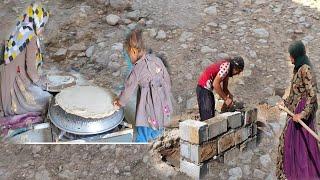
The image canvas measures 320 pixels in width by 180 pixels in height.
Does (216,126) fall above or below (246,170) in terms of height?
above

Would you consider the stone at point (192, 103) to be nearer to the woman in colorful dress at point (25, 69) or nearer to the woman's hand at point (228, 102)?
the woman's hand at point (228, 102)

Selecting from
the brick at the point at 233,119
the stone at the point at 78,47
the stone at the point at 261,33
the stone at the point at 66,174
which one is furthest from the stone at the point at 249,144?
the stone at the point at 78,47

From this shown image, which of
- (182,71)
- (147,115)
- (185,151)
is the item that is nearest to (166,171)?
(185,151)

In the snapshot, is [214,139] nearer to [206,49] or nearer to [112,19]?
[206,49]

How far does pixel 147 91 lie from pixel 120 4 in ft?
2.92

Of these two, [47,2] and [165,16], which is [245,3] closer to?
[165,16]

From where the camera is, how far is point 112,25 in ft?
9.23

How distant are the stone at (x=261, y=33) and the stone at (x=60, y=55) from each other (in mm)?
1011

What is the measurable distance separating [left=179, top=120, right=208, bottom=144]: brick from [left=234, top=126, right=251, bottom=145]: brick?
22cm

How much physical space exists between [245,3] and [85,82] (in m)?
1.07

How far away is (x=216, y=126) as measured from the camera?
96.0 inches

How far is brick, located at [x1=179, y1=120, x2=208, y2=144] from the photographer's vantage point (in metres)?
2.37

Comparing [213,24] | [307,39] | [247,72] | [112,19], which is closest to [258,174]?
[247,72]

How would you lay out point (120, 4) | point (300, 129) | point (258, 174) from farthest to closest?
point (120, 4)
point (258, 174)
point (300, 129)
